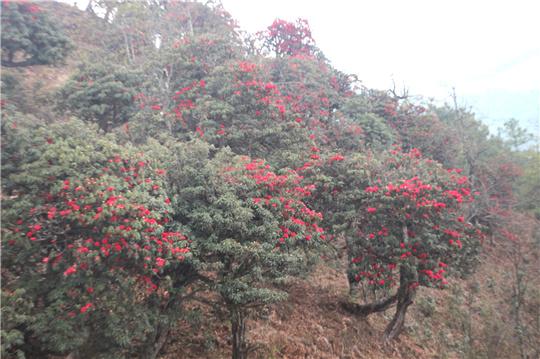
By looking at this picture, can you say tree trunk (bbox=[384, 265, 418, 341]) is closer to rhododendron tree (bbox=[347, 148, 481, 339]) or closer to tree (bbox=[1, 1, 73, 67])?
rhododendron tree (bbox=[347, 148, 481, 339])

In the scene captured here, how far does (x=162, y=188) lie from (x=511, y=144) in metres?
22.3

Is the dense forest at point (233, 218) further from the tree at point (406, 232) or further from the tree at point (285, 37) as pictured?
the tree at point (285, 37)

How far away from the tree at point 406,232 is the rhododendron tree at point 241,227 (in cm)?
215

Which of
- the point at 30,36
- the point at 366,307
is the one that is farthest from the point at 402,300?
the point at 30,36

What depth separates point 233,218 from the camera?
18.5 feet

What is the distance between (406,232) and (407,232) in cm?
14

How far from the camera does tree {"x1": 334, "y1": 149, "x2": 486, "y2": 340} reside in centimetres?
776

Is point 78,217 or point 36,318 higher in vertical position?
point 78,217

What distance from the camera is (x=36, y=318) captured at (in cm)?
447

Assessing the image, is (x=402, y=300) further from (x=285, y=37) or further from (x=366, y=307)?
(x=285, y=37)

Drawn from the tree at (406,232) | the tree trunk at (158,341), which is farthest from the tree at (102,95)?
the tree at (406,232)

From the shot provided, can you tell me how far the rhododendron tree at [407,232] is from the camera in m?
7.75

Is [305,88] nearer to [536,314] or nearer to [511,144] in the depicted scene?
[536,314]

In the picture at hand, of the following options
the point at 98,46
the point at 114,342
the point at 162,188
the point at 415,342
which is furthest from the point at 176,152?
the point at 98,46
